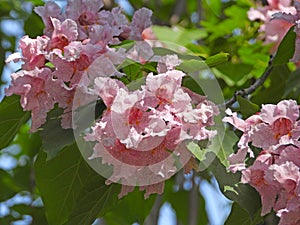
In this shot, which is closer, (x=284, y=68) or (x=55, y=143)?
(x=55, y=143)

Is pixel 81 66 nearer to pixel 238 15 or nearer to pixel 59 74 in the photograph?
pixel 59 74

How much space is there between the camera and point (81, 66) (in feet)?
3.72

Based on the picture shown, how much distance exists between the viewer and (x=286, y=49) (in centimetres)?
131

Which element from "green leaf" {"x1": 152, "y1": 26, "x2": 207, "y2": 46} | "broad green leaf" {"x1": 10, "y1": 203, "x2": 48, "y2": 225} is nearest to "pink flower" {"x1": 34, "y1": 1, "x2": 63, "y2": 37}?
"green leaf" {"x1": 152, "y1": 26, "x2": 207, "y2": 46}

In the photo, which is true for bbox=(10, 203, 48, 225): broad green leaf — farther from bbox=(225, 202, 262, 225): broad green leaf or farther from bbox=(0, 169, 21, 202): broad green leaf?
bbox=(225, 202, 262, 225): broad green leaf

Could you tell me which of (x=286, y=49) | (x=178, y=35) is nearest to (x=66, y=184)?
(x=286, y=49)

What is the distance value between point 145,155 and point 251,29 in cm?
96

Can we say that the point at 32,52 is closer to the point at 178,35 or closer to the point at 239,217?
the point at 239,217

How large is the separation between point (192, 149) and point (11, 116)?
37 centimetres

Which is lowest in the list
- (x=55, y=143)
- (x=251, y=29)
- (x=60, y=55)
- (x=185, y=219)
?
(x=185, y=219)

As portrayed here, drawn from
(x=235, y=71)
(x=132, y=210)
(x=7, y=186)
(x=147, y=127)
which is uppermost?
(x=147, y=127)

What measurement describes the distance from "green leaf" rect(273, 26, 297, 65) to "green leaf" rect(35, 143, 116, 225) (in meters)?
0.39

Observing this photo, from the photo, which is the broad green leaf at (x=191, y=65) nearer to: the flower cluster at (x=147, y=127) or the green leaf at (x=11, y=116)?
the flower cluster at (x=147, y=127)

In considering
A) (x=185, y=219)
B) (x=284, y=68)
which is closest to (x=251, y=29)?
(x=284, y=68)
